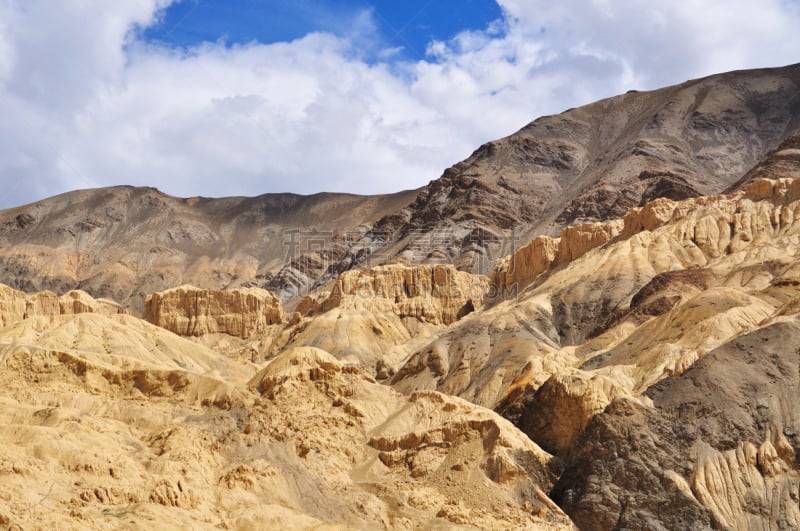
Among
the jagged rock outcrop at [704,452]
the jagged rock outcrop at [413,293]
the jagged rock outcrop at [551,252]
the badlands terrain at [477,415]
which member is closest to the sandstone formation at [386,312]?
the jagged rock outcrop at [413,293]

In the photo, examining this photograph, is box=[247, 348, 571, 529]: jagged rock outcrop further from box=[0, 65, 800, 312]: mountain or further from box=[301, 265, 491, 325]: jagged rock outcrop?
box=[0, 65, 800, 312]: mountain

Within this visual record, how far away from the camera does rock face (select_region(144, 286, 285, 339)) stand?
13825 cm

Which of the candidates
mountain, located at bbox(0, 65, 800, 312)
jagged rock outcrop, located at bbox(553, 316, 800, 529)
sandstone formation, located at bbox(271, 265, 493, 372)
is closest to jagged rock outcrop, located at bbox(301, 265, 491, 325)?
sandstone formation, located at bbox(271, 265, 493, 372)

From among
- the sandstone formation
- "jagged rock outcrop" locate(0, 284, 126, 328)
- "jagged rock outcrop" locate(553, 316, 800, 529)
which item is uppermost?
"jagged rock outcrop" locate(0, 284, 126, 328)

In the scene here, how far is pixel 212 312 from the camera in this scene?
461 ft

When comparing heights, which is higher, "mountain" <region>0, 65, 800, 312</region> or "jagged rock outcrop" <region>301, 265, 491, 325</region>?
"mountain" <region>0, 65, 800, 312</region>


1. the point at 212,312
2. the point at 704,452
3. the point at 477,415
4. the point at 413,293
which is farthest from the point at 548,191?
the point at 704,452

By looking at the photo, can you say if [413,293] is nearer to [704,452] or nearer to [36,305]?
[36,305]

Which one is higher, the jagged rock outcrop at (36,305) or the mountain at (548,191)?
the mountain at (548,191)

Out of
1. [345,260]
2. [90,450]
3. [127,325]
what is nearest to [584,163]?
[345,260]

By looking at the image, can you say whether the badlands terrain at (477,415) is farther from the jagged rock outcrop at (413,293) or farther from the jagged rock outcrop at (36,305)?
the jagged rock outcrop at (413,293)

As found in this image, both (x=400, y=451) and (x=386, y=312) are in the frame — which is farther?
(x=386, y=312)

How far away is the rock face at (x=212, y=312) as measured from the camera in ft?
454

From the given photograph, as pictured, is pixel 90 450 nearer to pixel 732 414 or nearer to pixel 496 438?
pixel 496 438
